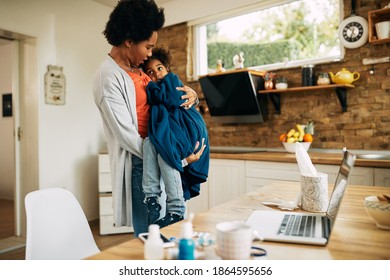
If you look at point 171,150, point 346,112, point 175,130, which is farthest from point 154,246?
point 346,112

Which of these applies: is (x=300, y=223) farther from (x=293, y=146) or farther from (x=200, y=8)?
(x=200, y=8)

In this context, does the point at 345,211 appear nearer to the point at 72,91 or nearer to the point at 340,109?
the point at 340,109

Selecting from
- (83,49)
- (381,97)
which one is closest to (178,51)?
(83,49)

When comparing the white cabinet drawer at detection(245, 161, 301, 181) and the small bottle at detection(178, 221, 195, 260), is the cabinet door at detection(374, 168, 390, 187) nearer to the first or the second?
the white cabinet drawer at detection(245, 161, 301, 181)

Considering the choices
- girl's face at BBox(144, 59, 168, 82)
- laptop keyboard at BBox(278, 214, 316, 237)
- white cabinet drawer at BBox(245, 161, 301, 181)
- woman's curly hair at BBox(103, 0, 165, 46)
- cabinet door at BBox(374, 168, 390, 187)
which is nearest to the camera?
laptop keyboard at BBox(278, 214, 316, 237)

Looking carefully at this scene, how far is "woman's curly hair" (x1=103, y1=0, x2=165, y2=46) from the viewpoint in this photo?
4.48ft

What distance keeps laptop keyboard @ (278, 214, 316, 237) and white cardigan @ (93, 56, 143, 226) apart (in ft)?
1.97

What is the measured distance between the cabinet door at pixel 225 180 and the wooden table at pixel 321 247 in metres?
1.69

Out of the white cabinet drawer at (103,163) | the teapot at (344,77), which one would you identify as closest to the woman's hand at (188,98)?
the teapot at (344,77)

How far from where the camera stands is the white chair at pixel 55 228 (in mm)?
1258

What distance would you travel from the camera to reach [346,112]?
3098 millimetres

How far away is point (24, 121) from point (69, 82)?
2.08 feet

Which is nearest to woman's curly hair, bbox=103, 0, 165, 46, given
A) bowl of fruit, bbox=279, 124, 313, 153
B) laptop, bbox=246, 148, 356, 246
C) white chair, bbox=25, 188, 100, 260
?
white chair, bbox=25, 188, 100, 260

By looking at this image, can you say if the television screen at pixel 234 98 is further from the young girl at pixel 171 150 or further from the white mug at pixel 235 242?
the white mug at pixel 235 242
